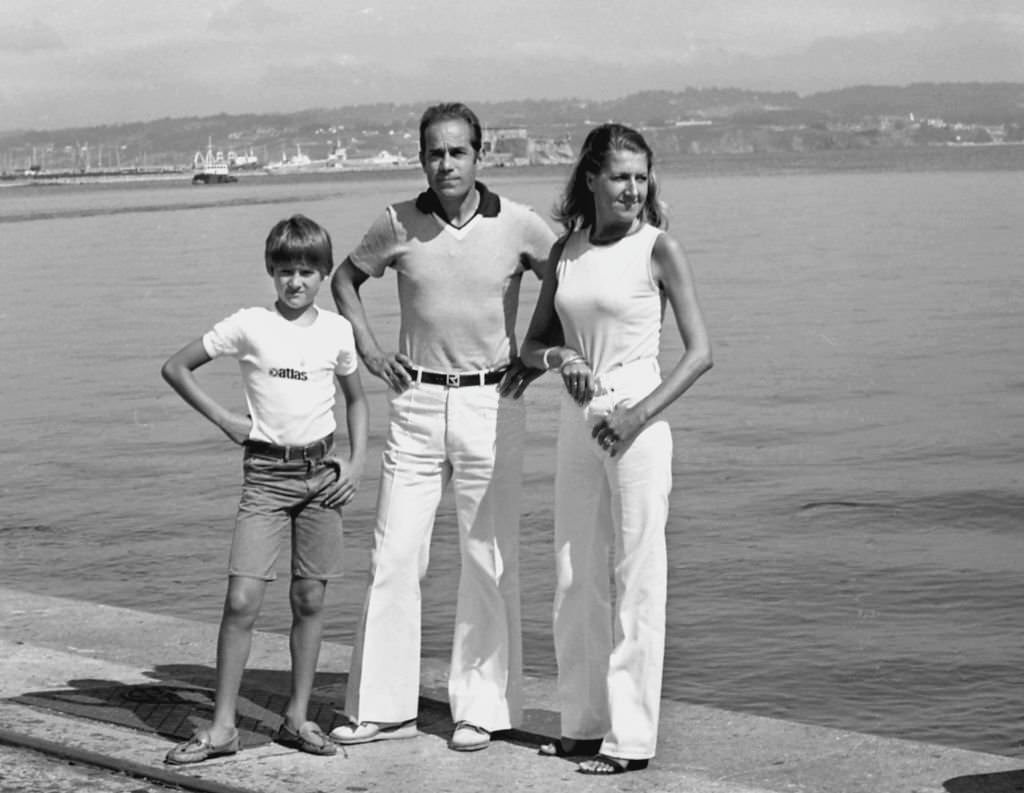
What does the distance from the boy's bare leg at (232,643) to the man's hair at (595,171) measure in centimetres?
153

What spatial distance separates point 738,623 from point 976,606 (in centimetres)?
156

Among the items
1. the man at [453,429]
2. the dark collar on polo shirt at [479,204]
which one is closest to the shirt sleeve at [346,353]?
the man at [453,429]

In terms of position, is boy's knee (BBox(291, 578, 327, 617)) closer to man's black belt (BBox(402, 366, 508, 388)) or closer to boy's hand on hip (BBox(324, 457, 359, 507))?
boy's hand on hip (BBox(324, 457, 359, 507))

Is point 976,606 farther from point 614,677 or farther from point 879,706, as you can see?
point 614,677

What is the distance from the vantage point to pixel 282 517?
609 cm

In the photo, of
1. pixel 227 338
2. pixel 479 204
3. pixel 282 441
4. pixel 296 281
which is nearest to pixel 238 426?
pixel 282 441

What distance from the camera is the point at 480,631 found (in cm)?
632

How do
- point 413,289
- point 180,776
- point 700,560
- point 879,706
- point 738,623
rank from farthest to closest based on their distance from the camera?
1. point 700,560
2. point 738,623
3. point 879,706
4. point 413,289
5. point 180,776

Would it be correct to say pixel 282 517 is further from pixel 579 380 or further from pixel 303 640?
pixel 579 380

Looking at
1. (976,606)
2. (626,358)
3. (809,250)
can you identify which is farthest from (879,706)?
(809,250)

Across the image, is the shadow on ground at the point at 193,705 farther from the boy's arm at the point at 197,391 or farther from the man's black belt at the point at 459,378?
the man's black belt at the point at 459,378

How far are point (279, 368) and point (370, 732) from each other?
4.03 ft

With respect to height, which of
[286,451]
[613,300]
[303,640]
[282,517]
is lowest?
[303,640]

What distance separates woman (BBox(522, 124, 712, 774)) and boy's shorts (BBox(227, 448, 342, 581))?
2.49ft
